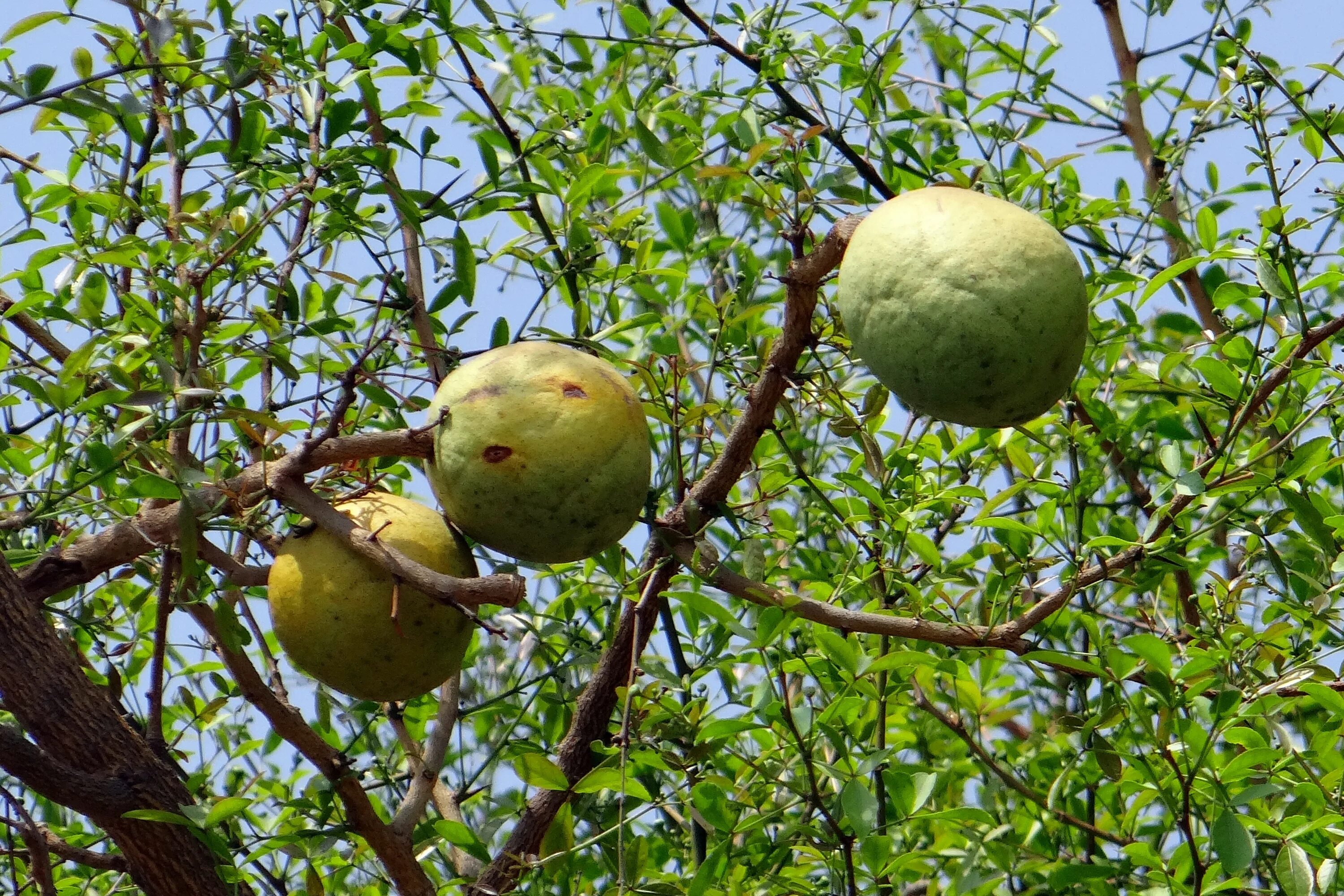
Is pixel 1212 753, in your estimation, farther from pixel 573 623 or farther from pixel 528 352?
pixel 528 352

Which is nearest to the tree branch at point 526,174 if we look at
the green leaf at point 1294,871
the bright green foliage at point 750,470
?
the bright green foliage at point 750,470

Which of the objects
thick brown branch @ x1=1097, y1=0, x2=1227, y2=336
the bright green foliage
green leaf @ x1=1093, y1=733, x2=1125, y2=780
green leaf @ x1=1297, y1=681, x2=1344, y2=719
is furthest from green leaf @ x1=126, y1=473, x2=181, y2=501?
thick brown branch @ x1=1097, y1=0, x2=1227, y2=336

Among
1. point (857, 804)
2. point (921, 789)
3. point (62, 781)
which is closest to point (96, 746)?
point (62, 781)

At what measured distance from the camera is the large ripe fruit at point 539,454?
1.61 meters

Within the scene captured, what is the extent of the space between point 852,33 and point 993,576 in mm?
998

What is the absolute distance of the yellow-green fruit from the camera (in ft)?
5.56

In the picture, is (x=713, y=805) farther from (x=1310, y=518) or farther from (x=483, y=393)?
(x=1310, y=518)

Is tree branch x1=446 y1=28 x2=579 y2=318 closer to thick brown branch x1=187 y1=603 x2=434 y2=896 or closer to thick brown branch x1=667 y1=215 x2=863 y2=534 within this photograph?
thick brown branch x1=667 y1=215 x2=863 y2=534

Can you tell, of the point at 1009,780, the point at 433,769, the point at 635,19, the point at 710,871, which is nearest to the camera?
the point at 710,871

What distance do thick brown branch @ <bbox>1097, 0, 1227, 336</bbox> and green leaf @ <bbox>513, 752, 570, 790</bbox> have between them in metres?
1.70

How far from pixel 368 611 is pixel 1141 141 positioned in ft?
7.47

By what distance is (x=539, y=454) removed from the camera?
1612 mm

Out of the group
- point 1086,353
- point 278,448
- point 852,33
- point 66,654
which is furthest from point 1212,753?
point 66,654

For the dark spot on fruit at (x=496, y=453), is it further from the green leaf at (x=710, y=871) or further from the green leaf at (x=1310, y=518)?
the green leaf at (x=1310, y=518)
